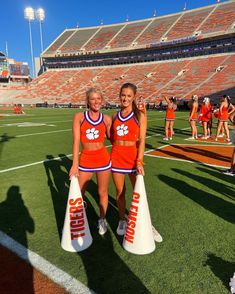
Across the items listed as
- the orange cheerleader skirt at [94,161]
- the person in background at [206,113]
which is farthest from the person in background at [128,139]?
the person in background at [206,113]

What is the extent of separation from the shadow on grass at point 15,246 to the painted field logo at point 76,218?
2.05 ft

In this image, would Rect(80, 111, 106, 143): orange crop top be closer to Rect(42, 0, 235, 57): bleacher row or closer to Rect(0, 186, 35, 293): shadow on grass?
Rect(0, 186, 35, 293): shadow on grass

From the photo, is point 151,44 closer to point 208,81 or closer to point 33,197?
point 208,81

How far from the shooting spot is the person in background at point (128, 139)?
3.44 metres

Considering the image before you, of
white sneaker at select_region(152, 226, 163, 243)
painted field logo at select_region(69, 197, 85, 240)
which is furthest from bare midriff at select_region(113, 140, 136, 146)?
white sneaker at select_region(152, 226, 163, 243)

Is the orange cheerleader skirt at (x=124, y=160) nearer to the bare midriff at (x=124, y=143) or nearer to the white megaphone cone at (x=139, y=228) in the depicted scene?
the bare midriff at (x=124, y=143)

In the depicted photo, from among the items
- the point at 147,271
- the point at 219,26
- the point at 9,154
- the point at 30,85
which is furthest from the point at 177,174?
the point at 30,85

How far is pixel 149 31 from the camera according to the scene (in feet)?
201

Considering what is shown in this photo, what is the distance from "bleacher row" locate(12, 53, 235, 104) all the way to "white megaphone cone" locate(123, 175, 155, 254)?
124 feet

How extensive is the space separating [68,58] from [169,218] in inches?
2786

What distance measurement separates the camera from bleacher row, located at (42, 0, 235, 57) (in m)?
51.6

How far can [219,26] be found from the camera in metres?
49.3

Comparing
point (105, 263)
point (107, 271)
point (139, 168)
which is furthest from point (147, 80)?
point (107, 271)

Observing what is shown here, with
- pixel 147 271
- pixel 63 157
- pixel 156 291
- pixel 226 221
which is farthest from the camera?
pixel 63 157
